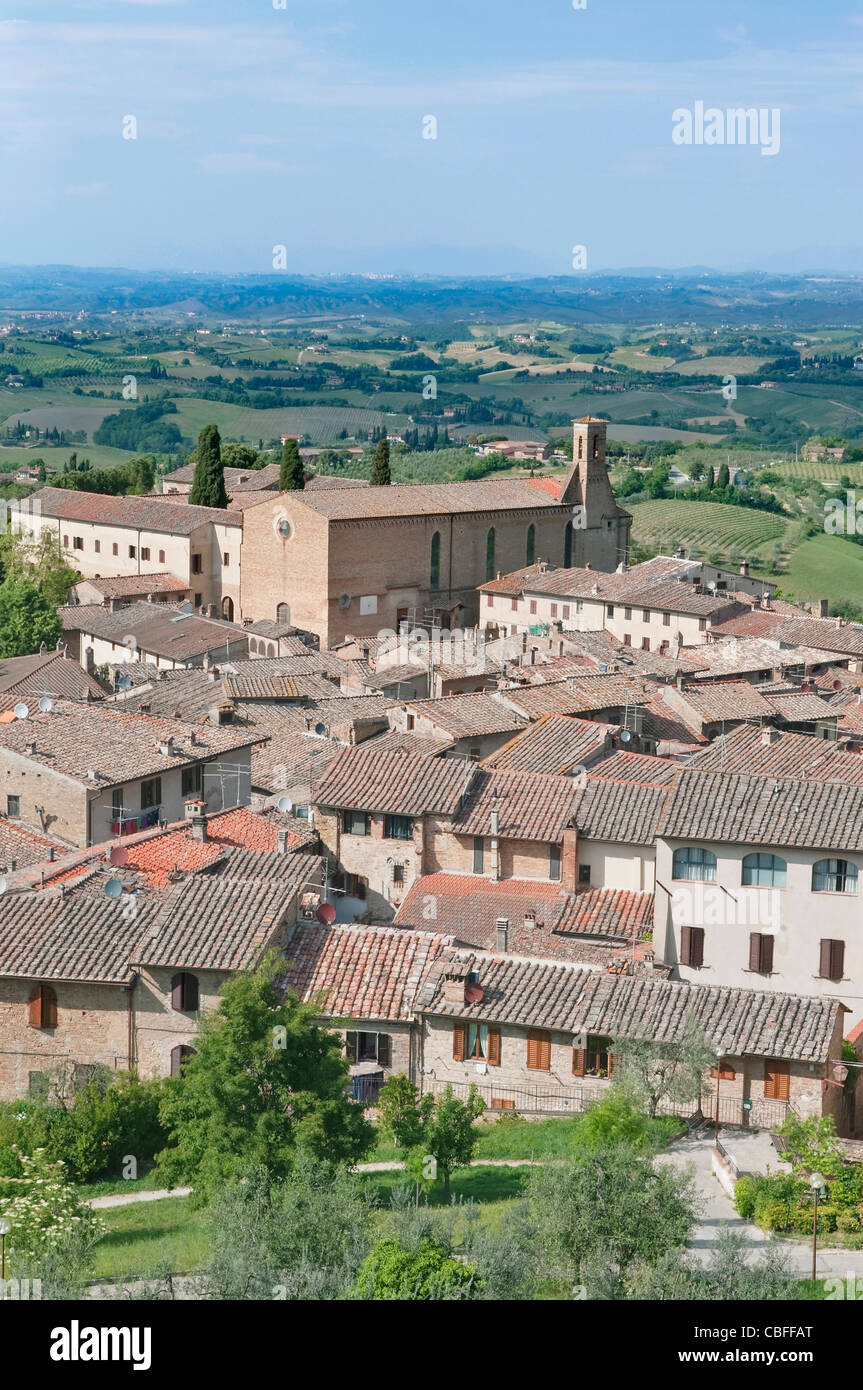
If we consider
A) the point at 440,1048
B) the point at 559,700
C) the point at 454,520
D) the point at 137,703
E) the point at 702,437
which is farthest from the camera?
the point at 702,437

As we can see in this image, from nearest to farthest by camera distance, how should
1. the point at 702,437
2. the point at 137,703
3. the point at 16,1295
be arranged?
the point at 16,1295 < the point at 137,703 < the point at 702,437

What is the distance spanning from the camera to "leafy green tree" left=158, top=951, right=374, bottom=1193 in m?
16.9

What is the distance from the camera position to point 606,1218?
13.6 m

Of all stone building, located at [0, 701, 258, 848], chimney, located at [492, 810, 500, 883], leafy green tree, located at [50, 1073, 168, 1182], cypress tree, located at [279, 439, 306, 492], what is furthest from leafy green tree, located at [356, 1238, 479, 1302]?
cypress tree, located at [279, 439, 306, 492]

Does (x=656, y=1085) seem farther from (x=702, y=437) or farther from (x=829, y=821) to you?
(x=702, y=437)

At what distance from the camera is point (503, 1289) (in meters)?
12.3

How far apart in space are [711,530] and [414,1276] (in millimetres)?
93484

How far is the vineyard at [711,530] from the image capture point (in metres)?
96.9

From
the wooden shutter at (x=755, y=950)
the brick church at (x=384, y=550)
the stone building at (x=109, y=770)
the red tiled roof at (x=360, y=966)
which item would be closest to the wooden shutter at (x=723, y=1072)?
the red tiled roof at (x=360, y=966)

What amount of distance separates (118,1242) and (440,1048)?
497 centimetres

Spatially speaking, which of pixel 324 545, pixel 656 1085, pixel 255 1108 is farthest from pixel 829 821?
pixel 324 545

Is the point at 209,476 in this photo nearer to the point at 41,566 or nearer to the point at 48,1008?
the point at 41,566

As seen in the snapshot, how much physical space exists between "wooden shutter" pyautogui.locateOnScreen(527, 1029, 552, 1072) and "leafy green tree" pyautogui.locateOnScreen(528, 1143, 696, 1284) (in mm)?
5431
